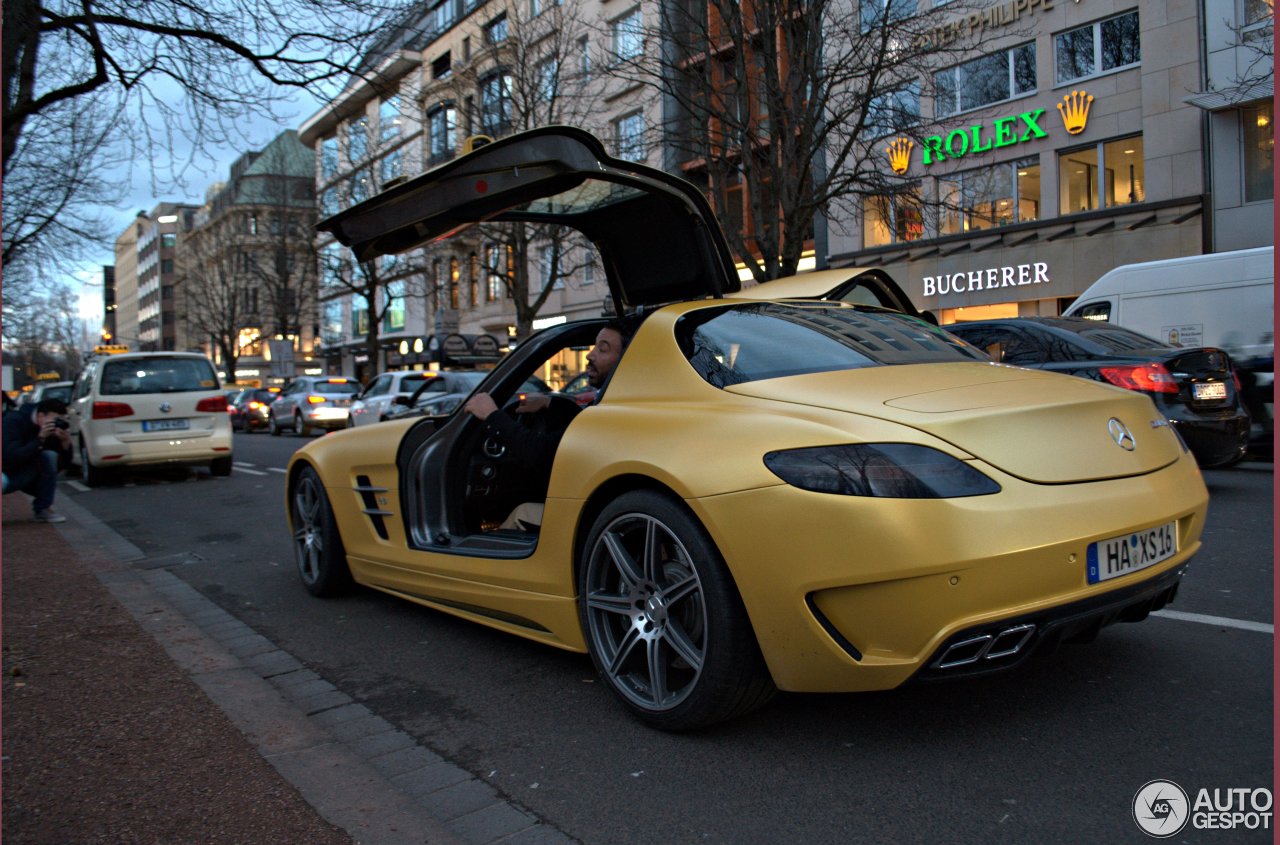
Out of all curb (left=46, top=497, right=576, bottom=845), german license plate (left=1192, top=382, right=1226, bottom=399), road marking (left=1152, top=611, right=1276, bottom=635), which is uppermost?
german license plate (left=1192, top=382, right=1226, bottom=399)

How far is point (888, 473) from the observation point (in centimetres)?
249

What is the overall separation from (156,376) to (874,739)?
13.1m

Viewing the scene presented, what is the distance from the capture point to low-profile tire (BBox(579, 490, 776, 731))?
9.09ft

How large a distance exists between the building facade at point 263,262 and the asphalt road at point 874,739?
120ft

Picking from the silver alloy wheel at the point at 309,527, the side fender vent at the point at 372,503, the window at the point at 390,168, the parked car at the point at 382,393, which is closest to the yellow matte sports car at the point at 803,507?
the side fender vent at the point at 372,503

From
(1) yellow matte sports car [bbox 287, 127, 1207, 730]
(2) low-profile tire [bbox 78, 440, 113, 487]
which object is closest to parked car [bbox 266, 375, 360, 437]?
(2) low-profile tire [bbox 78, 440, 113, 487]

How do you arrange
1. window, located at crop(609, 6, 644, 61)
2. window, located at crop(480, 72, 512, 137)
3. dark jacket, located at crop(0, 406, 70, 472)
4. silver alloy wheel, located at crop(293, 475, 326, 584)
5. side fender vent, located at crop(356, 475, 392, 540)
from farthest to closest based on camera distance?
→ window, located at crop(480, 72, 512, 137), window, located at crop(609, 6, 644, 61), dark jacket, located at crop(0, 406, 70, 472), silver alloy wheel, located at crop(293, 475, 326, 584), side fender vent, located at crop(356, 475, 392, 540)

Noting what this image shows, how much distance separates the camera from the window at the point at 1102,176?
2019 centimetres

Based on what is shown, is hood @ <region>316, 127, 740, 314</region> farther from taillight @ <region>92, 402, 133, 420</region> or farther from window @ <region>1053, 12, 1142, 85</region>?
window @ <region>1053, 12, 1142, 85</region>

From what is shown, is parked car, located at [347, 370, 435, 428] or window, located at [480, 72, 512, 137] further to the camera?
window, located at [480, 72, 512, 137]

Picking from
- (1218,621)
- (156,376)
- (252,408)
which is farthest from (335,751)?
(252,408)

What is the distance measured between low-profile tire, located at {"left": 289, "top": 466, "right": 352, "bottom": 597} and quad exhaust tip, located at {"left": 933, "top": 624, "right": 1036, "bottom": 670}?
3706 mm

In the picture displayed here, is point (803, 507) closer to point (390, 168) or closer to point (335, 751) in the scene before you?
point (335, 751)

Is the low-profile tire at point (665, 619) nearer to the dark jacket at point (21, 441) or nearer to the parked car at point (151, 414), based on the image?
the dark jacket at point (21, 441)
